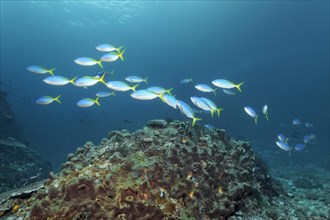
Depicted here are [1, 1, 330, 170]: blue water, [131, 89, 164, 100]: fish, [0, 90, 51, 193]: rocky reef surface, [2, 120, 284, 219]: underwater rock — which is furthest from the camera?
[1, 1, 330, 170]: blue water

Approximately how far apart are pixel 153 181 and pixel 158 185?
0.37ft

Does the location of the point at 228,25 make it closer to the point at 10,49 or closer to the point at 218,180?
the point at 218,180

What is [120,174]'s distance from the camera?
4.82 metres

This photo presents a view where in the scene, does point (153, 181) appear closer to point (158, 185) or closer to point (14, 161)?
point (158, 185)

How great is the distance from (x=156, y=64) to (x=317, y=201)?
8148 cm

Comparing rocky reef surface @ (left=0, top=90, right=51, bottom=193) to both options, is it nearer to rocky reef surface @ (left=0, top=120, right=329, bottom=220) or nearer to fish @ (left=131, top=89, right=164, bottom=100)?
rocky reef surface @ (left=0, top=120, right=329, bottom=220)

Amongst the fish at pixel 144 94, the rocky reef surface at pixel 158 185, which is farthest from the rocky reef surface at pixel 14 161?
the fish at pixel 144 94

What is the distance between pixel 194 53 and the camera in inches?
2662

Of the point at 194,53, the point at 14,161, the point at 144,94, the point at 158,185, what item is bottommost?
the point at 14,161

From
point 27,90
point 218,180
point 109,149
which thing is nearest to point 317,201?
point 218,180

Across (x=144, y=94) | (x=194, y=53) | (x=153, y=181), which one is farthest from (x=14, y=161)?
(x=194, y=53)

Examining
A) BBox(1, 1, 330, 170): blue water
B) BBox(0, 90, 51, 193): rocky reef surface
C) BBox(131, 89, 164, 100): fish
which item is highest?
BBox(1, 1, 330, 170): blue water

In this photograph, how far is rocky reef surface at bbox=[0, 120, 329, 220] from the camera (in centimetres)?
425

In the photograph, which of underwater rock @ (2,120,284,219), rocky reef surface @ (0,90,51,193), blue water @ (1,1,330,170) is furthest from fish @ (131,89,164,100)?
blue water @ (1,1,330,170)
